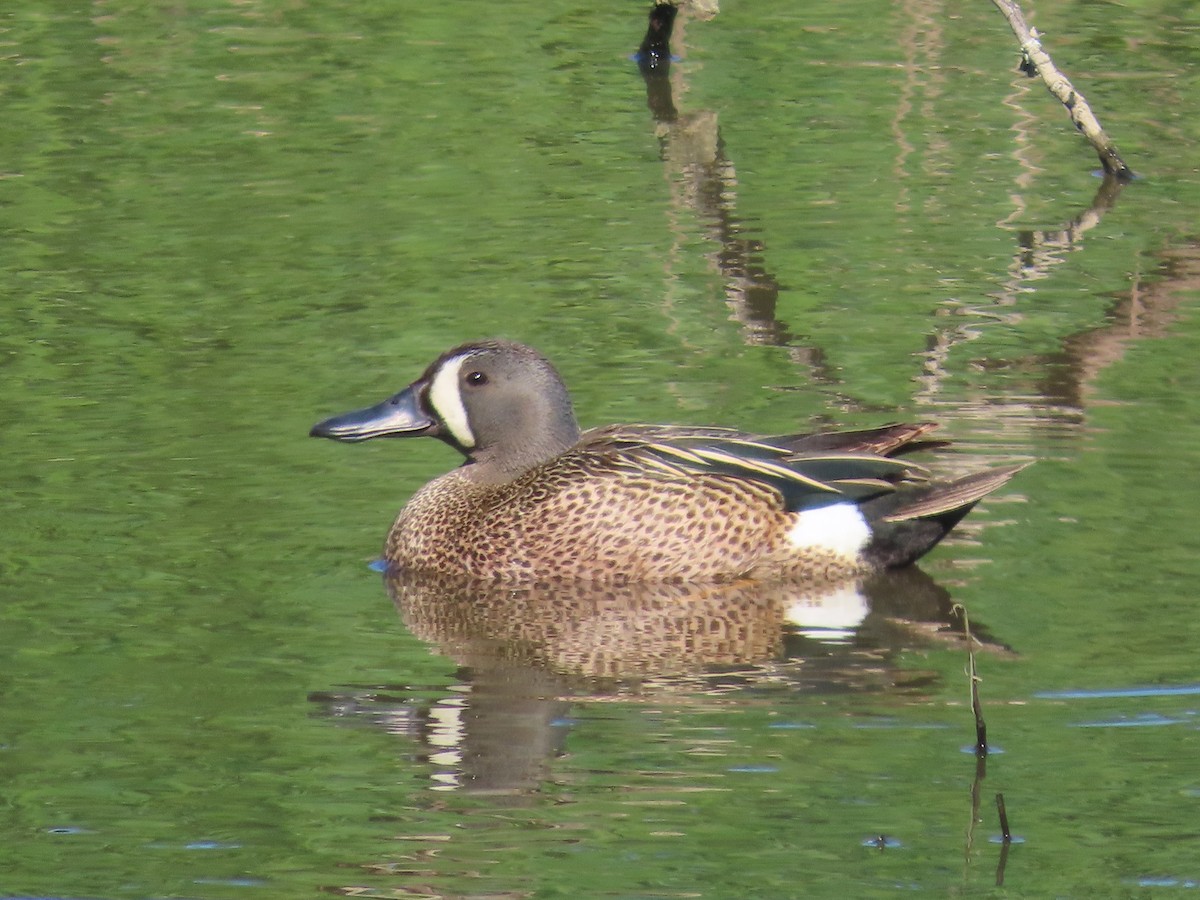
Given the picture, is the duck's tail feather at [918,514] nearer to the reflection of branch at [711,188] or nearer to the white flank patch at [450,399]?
the white flank patch at [450,399]

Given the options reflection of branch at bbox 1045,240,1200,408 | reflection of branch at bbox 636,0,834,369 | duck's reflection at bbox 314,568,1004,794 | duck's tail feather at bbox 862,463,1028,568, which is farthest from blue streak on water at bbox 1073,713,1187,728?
reflection of branch at bbox 636,0,834,369

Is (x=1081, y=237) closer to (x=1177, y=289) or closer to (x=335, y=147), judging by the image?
(x=1177, y=289)

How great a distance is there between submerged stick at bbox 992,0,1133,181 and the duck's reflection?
4.89 m

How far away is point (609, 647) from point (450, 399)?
1.64 metres

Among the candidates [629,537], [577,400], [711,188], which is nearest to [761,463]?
[629,537]

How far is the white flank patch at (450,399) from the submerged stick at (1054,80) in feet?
15.8

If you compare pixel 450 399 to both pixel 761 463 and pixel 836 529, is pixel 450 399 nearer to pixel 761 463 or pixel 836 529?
pixel 761 463

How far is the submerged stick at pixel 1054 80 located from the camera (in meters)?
12.6

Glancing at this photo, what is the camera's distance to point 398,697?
719 cm

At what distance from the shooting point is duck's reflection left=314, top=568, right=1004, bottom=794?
270 inches

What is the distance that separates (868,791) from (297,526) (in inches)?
126

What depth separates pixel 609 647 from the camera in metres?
7.77

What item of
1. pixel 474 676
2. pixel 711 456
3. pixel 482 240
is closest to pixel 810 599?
pixel 711 456

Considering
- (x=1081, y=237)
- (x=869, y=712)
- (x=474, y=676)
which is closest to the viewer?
(x=869, y=712)
